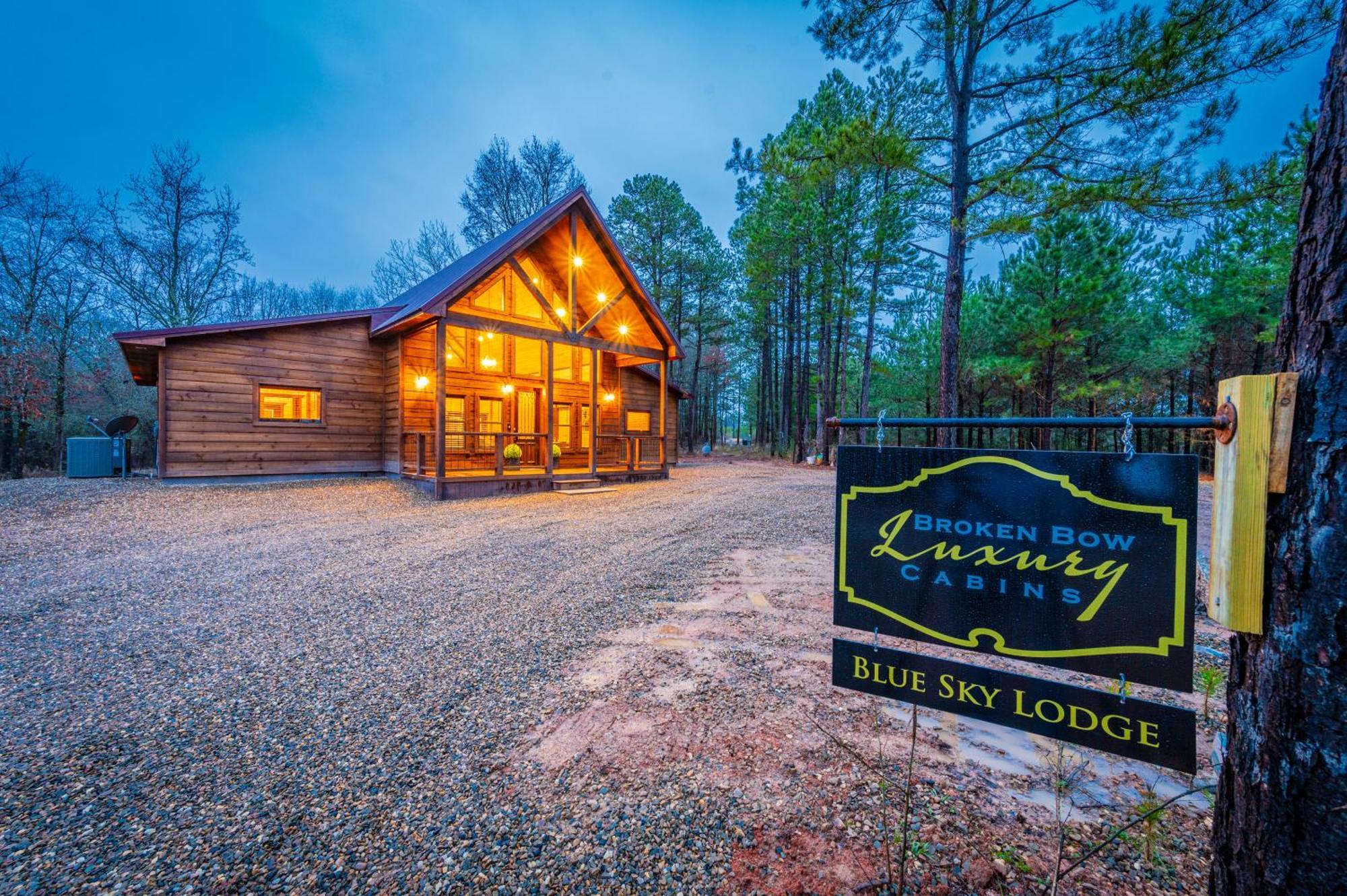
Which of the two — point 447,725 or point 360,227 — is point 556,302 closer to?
point 447,725

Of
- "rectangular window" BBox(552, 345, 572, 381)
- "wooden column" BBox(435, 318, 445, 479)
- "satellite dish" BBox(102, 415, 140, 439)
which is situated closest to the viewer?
"wooden column" BBox(435, 318, 445, 479)

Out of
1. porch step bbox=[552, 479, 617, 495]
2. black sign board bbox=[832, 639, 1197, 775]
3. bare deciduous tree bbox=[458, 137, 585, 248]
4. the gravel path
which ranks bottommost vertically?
the gravel path

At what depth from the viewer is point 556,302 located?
12.7 metres

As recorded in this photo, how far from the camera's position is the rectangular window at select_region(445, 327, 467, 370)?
11.4m

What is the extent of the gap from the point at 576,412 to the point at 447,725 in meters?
12.0

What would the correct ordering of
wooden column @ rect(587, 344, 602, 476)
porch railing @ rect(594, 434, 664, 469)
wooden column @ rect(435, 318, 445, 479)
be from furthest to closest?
porch railing @ rect(594, 434, 664, 469) < wooden column @ rect(587, 344, 602, 476) < wooden column @ rect(435, 318, 445, 479)

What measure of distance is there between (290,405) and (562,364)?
617 cm

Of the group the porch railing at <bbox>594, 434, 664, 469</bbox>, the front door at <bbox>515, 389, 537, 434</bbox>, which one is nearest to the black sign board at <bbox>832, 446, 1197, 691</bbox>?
the porch railing at <bbox>594, 434, 664, 469</bbox>

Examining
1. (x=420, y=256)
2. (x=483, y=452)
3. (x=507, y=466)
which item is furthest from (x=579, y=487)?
(x=420, y=256)

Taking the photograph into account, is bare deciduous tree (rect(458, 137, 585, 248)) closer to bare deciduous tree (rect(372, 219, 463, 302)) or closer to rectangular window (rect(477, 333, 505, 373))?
bare deciduous tree (rect(372, 219, 463, 302))

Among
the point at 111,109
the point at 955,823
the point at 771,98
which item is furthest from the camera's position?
the point at 771,98

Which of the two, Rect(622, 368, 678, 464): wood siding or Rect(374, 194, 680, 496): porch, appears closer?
Rect(374, 194, 680, 496): porch

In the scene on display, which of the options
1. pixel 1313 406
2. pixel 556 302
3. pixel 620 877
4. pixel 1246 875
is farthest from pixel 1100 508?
pixel 556 302

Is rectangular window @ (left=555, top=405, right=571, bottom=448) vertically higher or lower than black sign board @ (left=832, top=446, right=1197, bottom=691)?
higher
